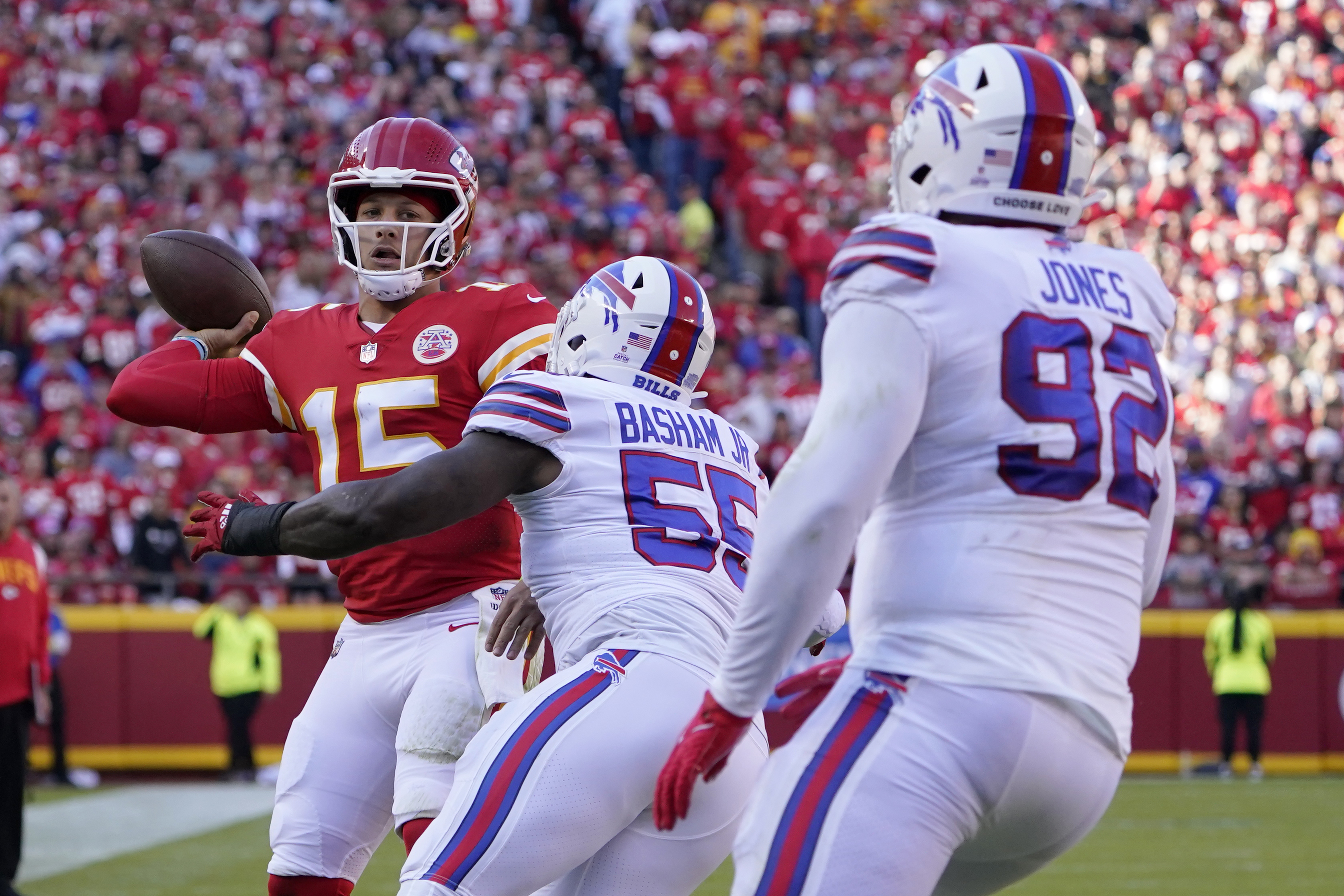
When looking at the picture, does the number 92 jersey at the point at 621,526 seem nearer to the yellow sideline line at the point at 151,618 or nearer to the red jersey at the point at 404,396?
the red jersey at the point at 404,396

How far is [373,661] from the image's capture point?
3814 mm

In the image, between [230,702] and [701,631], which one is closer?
[701,631]

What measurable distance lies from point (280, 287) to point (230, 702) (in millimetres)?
2945

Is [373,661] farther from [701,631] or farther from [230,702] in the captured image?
[230,702]

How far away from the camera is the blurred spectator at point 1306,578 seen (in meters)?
12.1

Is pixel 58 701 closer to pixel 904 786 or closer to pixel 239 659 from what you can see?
pixel 239 659

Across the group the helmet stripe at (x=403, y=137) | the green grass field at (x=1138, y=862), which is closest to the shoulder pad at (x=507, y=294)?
the helmet stripe at (x=403, y=137)

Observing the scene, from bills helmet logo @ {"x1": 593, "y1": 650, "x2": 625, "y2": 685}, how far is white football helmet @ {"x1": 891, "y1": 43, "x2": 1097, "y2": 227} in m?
0.92

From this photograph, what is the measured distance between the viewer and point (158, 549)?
37.7ft

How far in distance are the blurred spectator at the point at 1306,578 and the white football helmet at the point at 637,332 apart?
959cm

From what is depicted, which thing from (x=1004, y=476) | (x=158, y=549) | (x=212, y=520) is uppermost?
(x=1004, y=476)

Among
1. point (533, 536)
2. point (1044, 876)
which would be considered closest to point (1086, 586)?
point (533, 536)

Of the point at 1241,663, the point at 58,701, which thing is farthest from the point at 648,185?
the point at 58,701

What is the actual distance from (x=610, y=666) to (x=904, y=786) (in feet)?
2.66
